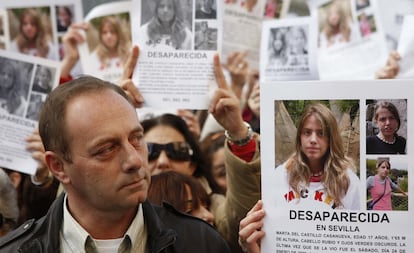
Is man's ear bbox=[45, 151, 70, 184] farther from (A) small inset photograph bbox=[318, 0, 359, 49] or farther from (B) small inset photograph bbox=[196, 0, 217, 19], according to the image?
(A) small inset photograph bbox=[318, 0, 359, 49]

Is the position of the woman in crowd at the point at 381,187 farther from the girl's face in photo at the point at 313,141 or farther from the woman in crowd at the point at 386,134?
the girl's face in photo at the point at 313,141

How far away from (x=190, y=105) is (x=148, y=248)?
775 mm

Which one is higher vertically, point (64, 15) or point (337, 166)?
point (64, 15)

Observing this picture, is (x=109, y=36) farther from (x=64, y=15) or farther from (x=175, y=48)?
(x=175, y=48)

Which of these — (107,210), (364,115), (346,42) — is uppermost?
(346,42)

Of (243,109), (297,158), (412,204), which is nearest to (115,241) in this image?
(297,158)

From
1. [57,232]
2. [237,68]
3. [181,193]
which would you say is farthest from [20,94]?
[57,232]

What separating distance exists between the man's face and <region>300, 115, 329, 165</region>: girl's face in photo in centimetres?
41

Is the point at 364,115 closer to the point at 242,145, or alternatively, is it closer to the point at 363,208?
the point at 363,208

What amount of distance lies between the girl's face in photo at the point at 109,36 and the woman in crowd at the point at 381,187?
1449 mm

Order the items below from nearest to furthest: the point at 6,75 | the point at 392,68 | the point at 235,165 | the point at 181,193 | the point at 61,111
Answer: the point at 61,111 < the point at 235,165 < the point at 181,193 < the point at 6,75 < the point at 392,68

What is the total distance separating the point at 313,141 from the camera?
1722 millimetres

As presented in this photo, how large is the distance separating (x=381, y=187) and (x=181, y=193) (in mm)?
953

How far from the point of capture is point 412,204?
1.65m
